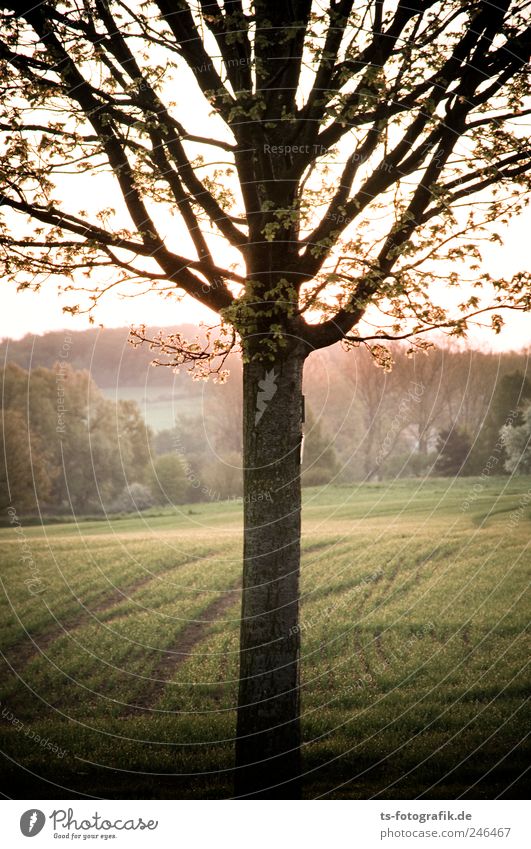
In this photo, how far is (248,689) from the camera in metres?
7.08

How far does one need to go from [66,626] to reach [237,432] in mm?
49766

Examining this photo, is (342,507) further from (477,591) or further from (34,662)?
(34,662)

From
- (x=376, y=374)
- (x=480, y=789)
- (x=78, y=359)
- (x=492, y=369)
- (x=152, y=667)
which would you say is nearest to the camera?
(x=480, y=789)

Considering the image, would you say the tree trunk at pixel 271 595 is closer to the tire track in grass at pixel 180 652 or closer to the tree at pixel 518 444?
the tire track in grass at pixel 180 652

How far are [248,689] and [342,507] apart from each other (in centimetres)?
3449

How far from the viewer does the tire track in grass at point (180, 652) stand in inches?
457

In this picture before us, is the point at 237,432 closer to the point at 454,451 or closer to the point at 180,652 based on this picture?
the point at 454,451

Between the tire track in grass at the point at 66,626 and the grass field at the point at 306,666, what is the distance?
0.25 feet

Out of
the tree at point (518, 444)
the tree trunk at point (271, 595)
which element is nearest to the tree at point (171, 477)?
the tree at point (518, 444)

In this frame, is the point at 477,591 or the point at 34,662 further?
the point at 477,591

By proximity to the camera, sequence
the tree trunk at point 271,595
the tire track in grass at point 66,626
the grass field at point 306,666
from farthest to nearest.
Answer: the tire track in grass at point 66,626 → the grass field at point 306,666 → the tree trunk at point 271,595

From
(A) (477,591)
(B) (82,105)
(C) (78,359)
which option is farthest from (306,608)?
(C) (78,359)

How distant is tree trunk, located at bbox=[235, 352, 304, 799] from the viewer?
23.1 feet

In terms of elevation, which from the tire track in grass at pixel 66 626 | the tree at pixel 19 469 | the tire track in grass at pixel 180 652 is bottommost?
the tire track in grass at pixel 66 626
